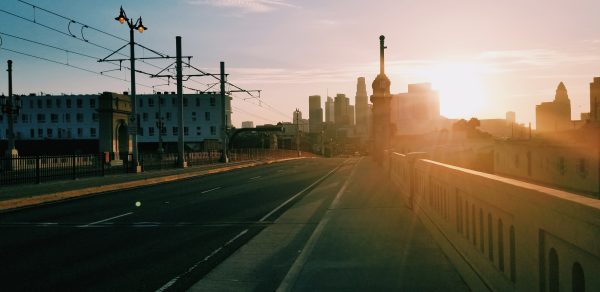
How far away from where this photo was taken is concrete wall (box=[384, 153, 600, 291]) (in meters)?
2.98

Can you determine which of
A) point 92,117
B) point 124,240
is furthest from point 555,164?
point 92,117

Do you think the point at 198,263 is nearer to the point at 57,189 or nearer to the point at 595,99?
the point at 57,189

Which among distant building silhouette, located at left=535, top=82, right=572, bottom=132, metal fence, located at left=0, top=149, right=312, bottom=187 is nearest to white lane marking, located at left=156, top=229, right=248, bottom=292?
metal fence, located at left=0, top=149, right=312, bottom=187

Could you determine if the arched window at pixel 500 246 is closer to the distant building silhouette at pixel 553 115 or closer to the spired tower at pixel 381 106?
the spired tower at pixel 381 106

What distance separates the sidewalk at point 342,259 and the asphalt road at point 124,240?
1.80 feet

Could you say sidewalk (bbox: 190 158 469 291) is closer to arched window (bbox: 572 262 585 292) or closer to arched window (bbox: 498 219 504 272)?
arched window (bbox: 498 219 504 272)

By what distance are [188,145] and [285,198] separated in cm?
9345

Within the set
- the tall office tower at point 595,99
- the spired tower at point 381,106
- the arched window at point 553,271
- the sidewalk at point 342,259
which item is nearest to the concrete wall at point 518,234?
the arched window at point 553,271

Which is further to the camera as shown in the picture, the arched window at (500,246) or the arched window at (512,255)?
the arched window at (500,246)

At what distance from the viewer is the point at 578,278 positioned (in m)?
3.14

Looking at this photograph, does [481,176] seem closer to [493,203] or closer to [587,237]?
[493,203]

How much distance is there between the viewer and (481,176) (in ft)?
17.9

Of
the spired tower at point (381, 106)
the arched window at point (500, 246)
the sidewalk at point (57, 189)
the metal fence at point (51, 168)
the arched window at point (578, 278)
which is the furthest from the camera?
the spired tower at point (381, 106)

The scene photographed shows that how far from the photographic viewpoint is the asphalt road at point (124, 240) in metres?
7.29
